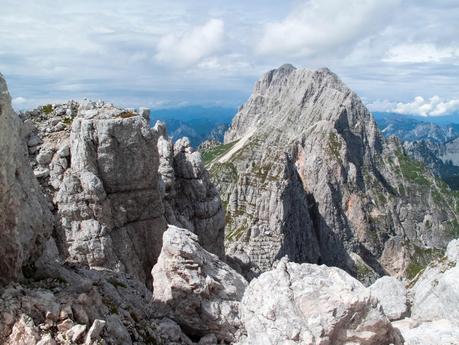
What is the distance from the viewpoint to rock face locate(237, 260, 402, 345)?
1997cm

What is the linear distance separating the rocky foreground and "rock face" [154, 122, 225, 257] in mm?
14315

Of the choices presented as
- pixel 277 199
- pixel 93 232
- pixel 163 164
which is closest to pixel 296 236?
pixel 277 199

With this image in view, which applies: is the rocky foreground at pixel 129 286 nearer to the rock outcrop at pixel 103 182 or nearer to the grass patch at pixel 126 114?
the rock outcrop at pixel 103 182

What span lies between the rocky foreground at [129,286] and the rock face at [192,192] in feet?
47.0

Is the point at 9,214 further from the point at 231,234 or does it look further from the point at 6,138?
the point at 231,234

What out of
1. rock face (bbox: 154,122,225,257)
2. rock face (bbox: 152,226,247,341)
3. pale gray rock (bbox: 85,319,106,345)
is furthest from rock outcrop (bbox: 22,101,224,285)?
pale gray rock (bbox: 85,319,106,345)

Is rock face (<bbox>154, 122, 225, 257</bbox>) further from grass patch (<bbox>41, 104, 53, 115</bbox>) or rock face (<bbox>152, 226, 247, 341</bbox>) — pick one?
rock face (<bbox>152, 226, 247, 341</bbox>)

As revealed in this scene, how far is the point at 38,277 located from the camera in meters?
18.4

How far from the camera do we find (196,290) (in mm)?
22328

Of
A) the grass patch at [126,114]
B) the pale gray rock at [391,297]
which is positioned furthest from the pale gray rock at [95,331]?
the grass patch at [126,114]

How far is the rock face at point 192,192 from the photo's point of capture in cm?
5491

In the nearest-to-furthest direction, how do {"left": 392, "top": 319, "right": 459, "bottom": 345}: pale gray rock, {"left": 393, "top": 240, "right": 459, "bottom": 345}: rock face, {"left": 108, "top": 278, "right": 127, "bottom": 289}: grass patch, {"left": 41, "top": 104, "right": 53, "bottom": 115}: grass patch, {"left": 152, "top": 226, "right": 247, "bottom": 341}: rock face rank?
{"left": 152, "top": 226, "right": 247, "bottom": 341}: rock face
{"left": 392, "top": 319, "right": 459, "bottom": 345}: pale gray rock
{"left": 393, "top": 240, "right": 459, "bottom": 345}: rock face
{"left": 108, "top": 278, "right": 127, "bottom": 289}: grass patch
{"left": 41, "top": 104, "right": 53, "bottom": 115}: grass patch

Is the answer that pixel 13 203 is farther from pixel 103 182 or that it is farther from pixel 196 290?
pixel 103 182

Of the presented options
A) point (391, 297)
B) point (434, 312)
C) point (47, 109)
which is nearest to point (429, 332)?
point (434, 312)
